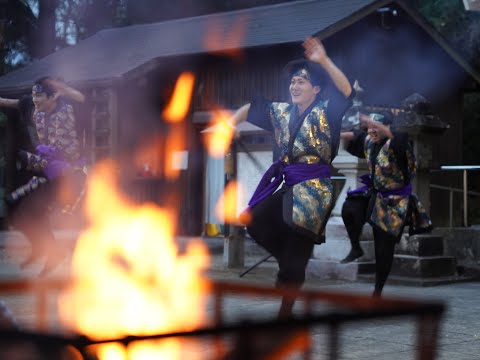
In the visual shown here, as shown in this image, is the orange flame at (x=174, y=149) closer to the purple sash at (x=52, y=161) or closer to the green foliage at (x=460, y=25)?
the green foliage at (x=460, y=25)

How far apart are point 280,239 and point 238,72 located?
11.9 m

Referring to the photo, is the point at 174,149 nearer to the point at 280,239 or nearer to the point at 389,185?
the point at 389,185

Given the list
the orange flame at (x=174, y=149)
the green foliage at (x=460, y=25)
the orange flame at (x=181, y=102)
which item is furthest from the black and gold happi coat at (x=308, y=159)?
the green foliage at (x=460, y=25)

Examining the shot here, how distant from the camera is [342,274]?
10227 millimetres

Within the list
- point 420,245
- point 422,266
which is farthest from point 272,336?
point 420,245

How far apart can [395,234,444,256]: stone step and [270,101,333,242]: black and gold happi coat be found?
4349 mm

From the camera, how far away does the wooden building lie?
55.4 ft

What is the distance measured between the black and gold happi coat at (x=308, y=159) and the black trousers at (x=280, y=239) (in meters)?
0.06

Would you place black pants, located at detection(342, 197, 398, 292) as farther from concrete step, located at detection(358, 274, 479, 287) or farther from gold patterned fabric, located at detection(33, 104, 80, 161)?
gold patterned fabric, located at detection(33, 104, 80, 161)

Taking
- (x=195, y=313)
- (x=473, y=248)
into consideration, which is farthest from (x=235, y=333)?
(x=473, y=248)

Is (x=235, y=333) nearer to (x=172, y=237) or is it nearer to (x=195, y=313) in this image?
(x=195, y=313)

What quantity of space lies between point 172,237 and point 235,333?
16690 mm

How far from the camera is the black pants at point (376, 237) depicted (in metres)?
8.13

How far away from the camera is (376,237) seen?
27.2 feet
